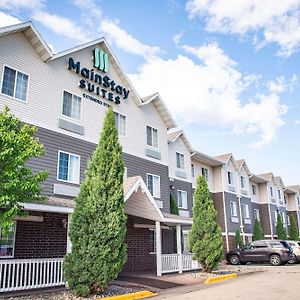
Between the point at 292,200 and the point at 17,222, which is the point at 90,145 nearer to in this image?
the point at 17,222

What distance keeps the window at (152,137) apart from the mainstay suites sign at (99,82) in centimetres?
287

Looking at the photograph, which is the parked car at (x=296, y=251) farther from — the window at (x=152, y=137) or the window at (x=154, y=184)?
the window at (x=152, y=137)

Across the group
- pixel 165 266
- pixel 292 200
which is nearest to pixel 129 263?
pixel 165 266

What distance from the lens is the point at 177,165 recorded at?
89.4 feet

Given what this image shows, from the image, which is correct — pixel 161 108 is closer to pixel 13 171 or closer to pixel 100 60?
pixel 100 60

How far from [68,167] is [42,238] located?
3524mm

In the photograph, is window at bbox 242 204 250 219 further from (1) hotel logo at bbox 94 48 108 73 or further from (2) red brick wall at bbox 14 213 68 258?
(2) red brick wall at bbox 14 213 68 258

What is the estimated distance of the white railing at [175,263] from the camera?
18272 mm

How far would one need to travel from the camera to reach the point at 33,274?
12.2 m

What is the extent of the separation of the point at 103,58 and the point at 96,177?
32.5ft

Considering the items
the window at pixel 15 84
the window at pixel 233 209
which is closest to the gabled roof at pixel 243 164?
the window at pixel 233 209

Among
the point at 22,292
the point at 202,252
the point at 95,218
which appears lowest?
the point at 22,292

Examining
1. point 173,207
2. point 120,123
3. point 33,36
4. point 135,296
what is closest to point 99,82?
point 120,123

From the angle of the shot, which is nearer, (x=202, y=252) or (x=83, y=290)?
(x=83, y=290)
